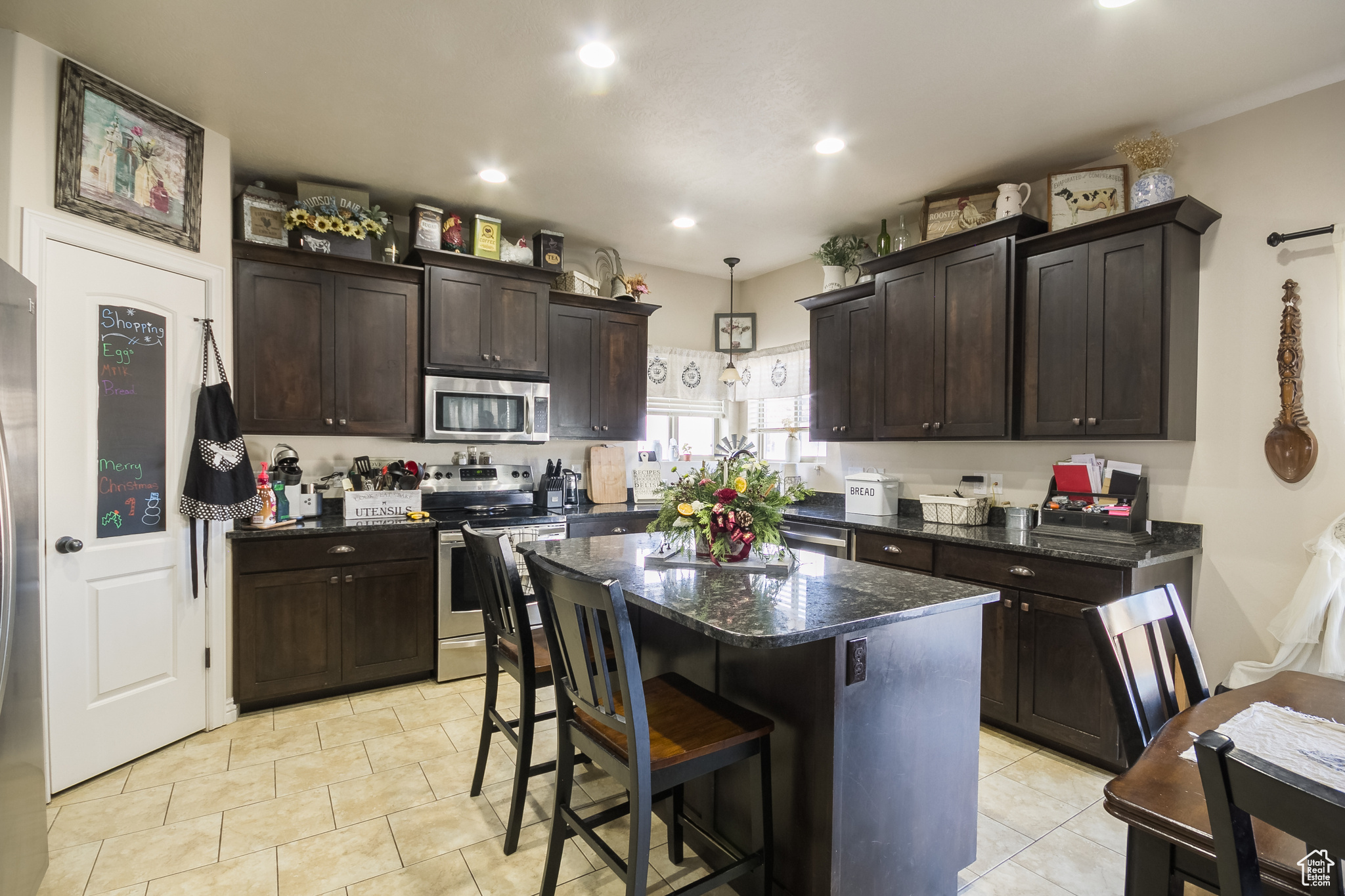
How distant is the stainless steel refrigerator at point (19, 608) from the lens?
1.53 metres

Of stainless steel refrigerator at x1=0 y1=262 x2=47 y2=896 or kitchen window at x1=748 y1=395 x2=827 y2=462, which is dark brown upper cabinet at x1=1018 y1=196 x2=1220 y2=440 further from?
stainless steel refrigerator at x1=0 y1=262 x2=47 y2=896

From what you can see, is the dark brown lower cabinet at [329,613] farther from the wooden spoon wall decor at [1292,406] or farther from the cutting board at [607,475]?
the wooden spoon wall decor at [1292,406]

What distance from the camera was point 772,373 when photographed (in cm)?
530

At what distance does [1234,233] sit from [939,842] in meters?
2.81

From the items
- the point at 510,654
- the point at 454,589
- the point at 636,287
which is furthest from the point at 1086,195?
the point at 454,589

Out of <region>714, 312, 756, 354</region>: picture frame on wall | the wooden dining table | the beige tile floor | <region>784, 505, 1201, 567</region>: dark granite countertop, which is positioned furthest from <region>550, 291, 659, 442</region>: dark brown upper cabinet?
the wooden dining table

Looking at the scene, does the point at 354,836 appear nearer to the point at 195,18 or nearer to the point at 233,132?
the point at 195,18

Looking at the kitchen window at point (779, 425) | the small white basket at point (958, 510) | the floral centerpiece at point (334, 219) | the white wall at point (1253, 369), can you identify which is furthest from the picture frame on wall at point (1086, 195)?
the floral centerpiece at point (334, 219)

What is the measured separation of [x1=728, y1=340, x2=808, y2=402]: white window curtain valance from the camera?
16.6 ft

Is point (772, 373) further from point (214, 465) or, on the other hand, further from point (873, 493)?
point (214, 465)

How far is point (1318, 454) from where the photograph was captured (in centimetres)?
259

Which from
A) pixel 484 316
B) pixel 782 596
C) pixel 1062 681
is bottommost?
pixel 1062 681

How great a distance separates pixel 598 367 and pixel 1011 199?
8.83 feet

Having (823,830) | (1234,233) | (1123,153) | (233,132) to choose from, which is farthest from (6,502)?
(1234,233)
